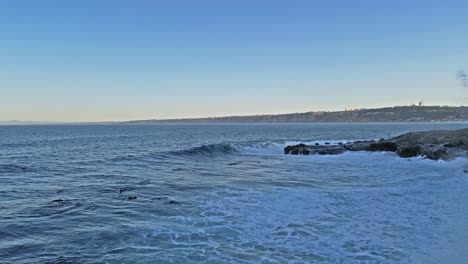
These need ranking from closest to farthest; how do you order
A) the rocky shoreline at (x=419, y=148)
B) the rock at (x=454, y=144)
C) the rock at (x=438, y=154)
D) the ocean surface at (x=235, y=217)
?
the ocean surface at (x=235, y=217) → the rock at (x=438, y=154) → the rocky shoreline at (x=419, y=148) → the rock at (x=454, y=144)

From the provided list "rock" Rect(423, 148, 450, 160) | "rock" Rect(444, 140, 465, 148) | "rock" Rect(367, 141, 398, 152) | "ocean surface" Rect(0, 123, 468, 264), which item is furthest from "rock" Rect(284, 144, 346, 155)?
"ocean surface" Rect(0, 123, 468, 264)

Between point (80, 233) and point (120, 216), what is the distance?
6.91 feet

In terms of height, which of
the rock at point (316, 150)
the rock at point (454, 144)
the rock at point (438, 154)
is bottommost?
the rock at point (316, 150)

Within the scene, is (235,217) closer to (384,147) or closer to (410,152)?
(410,152)

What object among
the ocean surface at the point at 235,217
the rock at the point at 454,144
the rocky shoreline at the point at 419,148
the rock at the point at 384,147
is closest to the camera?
the ocean surface at the point at 235,217

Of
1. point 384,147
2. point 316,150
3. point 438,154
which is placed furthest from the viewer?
point 316,150

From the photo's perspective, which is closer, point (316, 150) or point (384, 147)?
point (384, 147)

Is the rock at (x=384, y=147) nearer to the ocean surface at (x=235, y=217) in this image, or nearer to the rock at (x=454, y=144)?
the rock at (x=454, y=144)

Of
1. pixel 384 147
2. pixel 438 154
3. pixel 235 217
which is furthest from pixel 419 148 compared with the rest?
pixel 235 217

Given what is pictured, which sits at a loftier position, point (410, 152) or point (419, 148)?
point (419, 148)

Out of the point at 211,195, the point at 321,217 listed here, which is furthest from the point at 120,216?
the point at 321,217

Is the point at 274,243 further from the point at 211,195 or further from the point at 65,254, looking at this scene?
the point at 211,195

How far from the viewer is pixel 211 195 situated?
16688 millimetres

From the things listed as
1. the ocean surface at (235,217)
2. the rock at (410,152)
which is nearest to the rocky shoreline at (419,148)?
the rock at (410,152)
